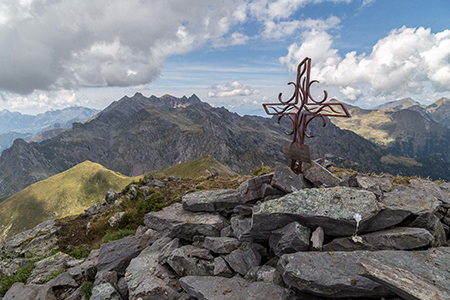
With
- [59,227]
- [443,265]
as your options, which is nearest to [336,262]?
[443,265]

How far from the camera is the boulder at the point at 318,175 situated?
1121cm

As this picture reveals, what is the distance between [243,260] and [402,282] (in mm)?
5172

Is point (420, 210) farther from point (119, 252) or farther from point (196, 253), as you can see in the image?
point (119, 252)

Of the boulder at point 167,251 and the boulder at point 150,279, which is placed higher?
the boulder at point 167,251

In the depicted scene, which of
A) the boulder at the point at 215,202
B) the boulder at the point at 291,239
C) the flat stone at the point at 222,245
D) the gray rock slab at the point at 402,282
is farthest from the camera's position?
the boulder at the point at 215,202

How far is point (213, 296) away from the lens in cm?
707

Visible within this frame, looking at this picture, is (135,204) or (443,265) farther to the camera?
(135,204)

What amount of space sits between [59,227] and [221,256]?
20665 mm

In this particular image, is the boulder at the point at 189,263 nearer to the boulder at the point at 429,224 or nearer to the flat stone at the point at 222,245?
the flat stone at the point at 222,245

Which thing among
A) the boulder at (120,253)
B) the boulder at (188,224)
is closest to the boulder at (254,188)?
the boulder at (188,224)

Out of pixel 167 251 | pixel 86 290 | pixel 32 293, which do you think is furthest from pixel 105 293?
pixel 32 293

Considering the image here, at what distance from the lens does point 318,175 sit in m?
11.8

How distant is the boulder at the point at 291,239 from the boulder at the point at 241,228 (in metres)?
1.30

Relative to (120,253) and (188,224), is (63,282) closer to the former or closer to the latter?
(120,253)
